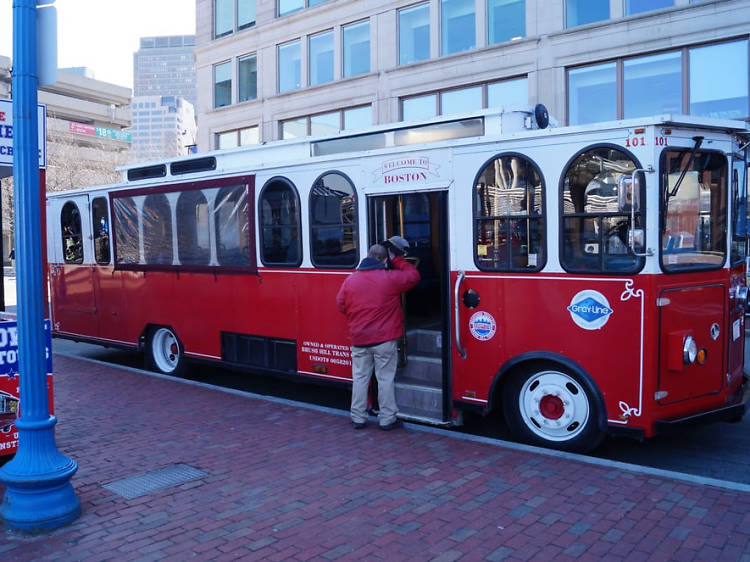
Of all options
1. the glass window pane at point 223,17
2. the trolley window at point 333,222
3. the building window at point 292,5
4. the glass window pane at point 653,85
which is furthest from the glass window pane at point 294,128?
the trolley window at point 333,222

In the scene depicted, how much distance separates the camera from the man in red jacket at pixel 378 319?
649 centimetres

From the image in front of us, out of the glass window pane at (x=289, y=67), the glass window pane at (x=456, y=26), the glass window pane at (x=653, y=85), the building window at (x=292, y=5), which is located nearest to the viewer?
the glass window pane at (x=653, y=85)

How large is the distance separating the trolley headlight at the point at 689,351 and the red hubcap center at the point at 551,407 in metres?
1.07

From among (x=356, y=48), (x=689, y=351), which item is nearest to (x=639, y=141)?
(x=689, y=351)

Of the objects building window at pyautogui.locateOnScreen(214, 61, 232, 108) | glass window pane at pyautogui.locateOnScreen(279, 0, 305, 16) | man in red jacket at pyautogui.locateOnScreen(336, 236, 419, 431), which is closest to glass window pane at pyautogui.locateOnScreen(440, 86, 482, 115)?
glass window pane at pyautogui.locateOnScreen(279, 0, 305, 16)

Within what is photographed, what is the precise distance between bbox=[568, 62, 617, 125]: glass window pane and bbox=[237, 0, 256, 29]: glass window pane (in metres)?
14.9

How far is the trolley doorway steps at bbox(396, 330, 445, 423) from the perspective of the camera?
6648 millimetres

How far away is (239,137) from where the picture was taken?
98.4ft

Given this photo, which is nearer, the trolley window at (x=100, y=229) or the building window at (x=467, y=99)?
the trolley window at (x=100, y=229)

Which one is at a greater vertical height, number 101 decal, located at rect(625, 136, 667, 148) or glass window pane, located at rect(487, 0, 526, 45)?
glass window pane, located at rect(487, 0, 526, 45)

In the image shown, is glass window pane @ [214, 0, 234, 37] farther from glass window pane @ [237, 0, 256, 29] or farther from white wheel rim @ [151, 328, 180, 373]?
white wheel rim @ [151, 328, 180, 373]

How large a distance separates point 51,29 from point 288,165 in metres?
3.44

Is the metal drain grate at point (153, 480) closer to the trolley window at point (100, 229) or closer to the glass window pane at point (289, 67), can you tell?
the trolley window at point (100, 229)

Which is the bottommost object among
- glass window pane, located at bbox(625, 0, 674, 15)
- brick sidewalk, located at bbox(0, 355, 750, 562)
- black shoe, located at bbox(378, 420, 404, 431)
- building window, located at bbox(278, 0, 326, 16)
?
brick sidewalk, located at bbox(0, 355, 750, 562)
